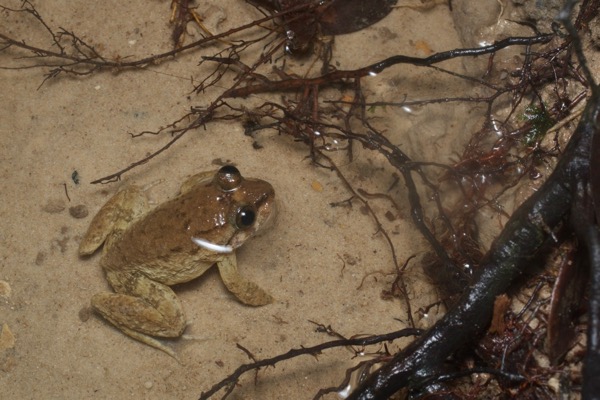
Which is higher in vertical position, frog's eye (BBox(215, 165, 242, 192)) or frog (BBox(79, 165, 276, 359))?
frog's eye (BBox(215, 165, 242, 192))

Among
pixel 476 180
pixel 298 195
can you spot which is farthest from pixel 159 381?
pixel 476 180

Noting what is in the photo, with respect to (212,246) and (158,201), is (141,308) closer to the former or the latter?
(212,246)

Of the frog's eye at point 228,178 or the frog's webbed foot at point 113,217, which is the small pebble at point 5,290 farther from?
the frog's eye at point 228,178

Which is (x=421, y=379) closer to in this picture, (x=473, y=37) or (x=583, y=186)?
(x=583, y=186)

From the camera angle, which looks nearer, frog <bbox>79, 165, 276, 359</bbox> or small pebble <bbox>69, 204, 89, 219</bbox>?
frog <bbox>79, 165, 276, 359</bbox>

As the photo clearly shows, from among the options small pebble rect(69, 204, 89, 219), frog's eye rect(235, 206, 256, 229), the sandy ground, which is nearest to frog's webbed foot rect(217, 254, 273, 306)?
the sandy ground

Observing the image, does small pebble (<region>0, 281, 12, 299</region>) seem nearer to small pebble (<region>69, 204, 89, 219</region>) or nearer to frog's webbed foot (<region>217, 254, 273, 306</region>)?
small pebble (<region>69, 204, 89, 219</region>)

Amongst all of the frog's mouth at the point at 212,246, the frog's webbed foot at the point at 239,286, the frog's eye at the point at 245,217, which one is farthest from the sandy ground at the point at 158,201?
the frog's eye at the point at 245,217
